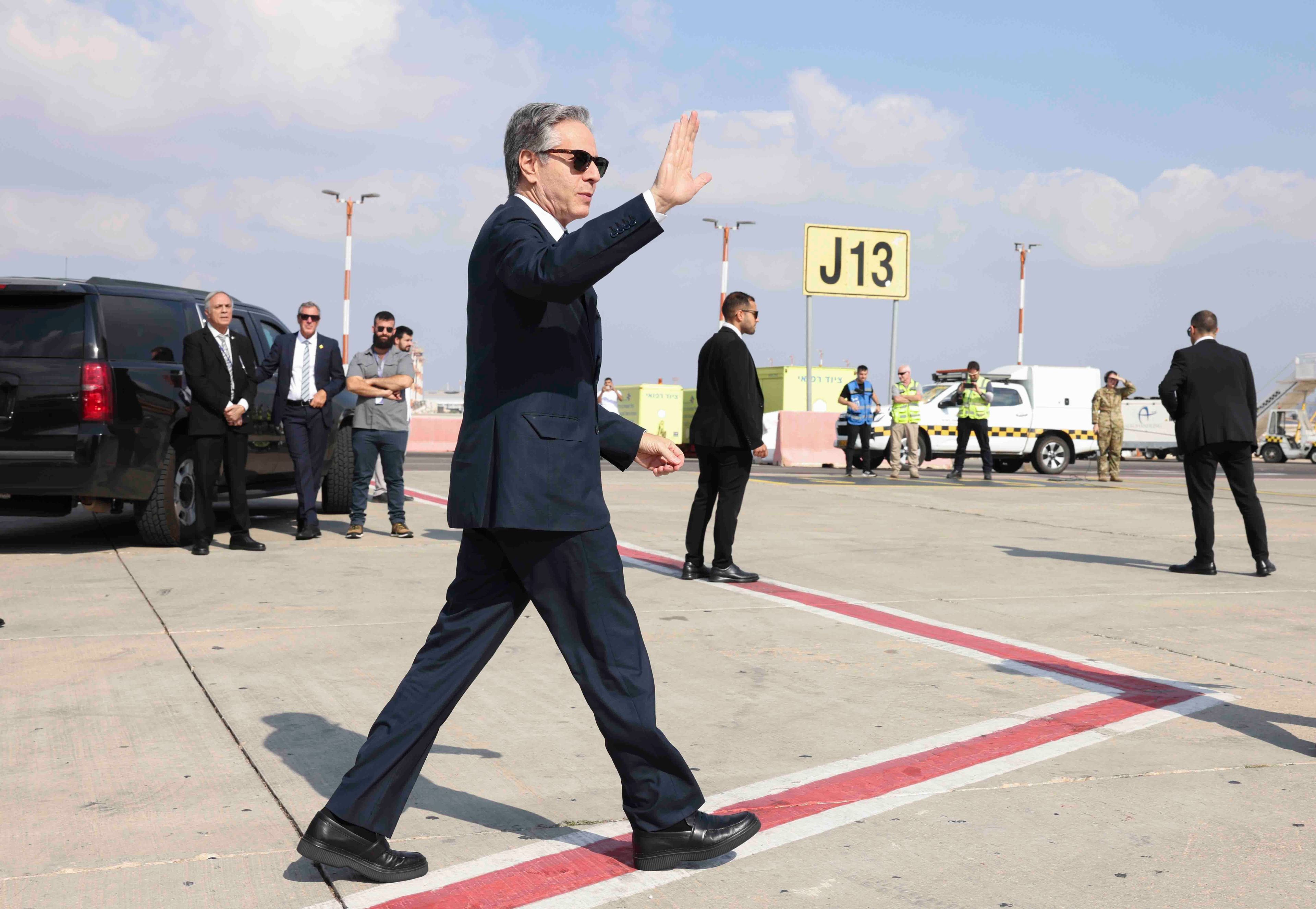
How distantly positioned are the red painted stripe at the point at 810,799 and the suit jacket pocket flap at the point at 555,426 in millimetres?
1020

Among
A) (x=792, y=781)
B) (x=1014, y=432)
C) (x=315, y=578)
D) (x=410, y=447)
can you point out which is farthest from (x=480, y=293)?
(x=410, y=447)

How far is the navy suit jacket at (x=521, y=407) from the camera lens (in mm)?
2766

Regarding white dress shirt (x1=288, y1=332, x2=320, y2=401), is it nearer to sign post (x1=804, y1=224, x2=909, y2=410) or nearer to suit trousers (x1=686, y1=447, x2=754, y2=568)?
suit trousers (x1=686, y1=447, x2=754, y2=568)

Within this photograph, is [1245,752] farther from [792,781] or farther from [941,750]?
[792,781]

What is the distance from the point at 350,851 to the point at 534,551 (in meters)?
0.79

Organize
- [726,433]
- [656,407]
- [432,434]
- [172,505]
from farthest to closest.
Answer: [656,407], [432,434], [172,505], [726,433]

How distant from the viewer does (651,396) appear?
116ft

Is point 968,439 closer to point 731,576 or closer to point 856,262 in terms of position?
point 856,262

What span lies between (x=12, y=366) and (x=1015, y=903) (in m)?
7.20

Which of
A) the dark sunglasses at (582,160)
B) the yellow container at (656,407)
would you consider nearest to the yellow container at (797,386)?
the yellow container at (656,407)

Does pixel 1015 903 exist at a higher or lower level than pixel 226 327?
lower

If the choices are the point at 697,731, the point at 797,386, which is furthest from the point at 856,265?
the point at 697,731

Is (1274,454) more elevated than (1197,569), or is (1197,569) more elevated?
(1274,454)

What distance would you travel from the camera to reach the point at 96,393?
791cm
